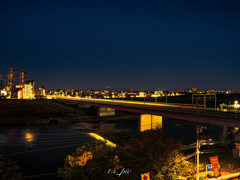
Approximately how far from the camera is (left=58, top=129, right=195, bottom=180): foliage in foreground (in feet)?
53.3

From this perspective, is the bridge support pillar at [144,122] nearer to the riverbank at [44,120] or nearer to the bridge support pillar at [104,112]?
the riverbank at [44,120]

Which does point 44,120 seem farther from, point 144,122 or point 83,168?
point 83,168

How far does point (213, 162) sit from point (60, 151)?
26.6 metres

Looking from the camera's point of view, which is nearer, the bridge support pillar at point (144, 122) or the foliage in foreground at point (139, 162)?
the foliage in foreground at point (139, 162)

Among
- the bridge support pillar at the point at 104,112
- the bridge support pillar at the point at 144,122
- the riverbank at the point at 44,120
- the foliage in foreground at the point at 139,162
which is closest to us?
the foliage in foreground at the point at 139,162

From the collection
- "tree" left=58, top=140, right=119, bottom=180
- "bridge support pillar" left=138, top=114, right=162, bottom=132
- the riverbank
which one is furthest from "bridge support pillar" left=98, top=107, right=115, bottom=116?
"tree" left=58, top=140, right=119, bottom=180

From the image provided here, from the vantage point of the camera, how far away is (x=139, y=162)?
1814 centimetres

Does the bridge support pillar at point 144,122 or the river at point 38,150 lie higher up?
the bridge support pillar at point 144,122

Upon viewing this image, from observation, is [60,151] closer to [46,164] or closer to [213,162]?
[46,164]

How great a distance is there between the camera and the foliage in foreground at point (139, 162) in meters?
16.2

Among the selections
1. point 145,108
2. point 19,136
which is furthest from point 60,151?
point 145,108

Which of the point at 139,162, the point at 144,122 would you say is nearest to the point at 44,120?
the point at 144,122

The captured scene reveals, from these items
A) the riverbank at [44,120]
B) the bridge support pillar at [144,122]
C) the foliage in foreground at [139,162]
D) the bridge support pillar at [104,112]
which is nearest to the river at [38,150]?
the foliage in foreground at [139,162]

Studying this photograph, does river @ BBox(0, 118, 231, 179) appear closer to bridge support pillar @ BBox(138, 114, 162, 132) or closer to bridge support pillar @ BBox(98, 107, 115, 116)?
bridge support pillar @ BBox(138, 114, 162, 132)
